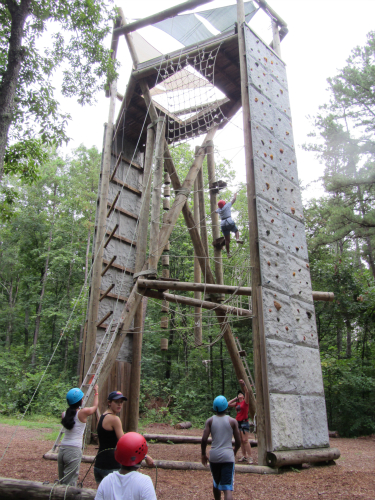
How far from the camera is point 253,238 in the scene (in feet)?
22.1

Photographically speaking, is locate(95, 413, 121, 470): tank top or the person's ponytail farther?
the person's ponytail

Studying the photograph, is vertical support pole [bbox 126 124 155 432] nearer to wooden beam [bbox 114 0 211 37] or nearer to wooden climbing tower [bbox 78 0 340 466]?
wooden climbing tower [bbox 78 0 340 466]

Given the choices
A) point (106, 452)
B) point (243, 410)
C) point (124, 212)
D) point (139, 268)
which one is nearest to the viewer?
point (106, 452)

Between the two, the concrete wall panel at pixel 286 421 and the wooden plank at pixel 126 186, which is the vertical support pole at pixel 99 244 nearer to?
the wooden plank at pixel 126 186

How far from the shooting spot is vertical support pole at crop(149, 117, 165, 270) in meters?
8.26

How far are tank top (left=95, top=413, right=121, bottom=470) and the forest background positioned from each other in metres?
4.80

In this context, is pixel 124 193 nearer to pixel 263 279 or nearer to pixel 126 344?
pixel 126 344

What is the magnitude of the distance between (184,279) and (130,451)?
1905 centimetres

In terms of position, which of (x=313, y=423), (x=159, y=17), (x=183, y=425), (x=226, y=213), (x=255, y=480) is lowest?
(x=183, y=425)

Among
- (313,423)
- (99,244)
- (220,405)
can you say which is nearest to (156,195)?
(99,244)

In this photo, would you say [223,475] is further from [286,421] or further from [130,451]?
[286,421]

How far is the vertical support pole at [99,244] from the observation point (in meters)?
8.77

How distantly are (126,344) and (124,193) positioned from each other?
4104 millimetres

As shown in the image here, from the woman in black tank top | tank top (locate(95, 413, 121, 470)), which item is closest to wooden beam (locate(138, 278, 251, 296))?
the woman in black tank top
